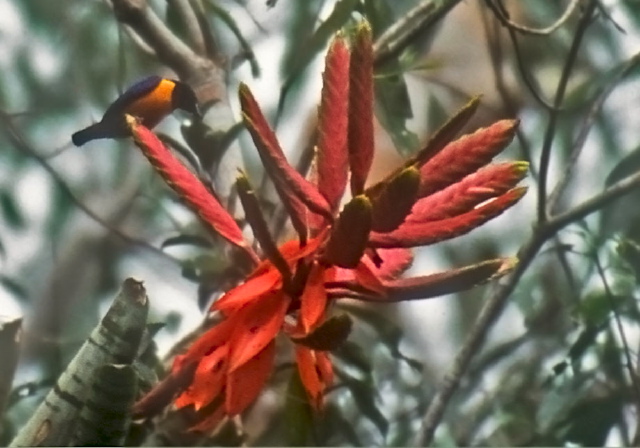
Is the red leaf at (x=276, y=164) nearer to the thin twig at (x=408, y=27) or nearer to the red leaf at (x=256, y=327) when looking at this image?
the red leaf at (x=256, y=327)

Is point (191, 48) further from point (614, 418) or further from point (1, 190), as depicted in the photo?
point (614, 418)

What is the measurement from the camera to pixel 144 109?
421mm

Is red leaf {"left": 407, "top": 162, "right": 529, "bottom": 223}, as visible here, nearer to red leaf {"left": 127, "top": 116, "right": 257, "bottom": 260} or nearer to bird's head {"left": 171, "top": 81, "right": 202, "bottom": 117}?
red leaf {"left": 127, "top": 116, "right": 257, "bottom": 260}

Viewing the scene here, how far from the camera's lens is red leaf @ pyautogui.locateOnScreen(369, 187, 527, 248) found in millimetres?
308

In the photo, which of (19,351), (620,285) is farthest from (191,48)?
(620,285)

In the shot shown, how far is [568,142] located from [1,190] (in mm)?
364

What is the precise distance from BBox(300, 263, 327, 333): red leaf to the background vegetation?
0.37ft

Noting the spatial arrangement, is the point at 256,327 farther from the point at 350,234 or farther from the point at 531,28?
the point at 531,28

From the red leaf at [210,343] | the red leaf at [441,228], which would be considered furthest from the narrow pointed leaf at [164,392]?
the red leaf at [441,228]

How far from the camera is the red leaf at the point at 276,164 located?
301 mm

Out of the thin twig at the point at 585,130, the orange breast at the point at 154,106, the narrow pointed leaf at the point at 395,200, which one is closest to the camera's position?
the narrow pointed leaf at the point at 395,200

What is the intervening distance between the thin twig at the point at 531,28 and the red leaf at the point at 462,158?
0.76ft

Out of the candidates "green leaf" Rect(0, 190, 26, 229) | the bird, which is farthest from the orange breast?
"green leaf" Rect(0, 190, 26, 229)

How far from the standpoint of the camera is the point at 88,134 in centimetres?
46
